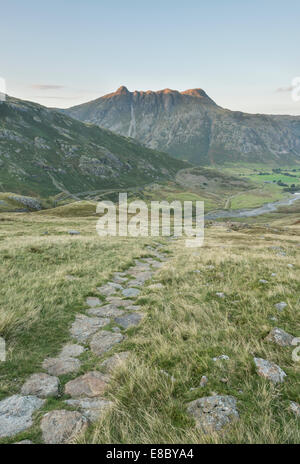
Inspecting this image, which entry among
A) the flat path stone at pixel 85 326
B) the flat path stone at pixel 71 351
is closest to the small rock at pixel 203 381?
the flat path stone at pixel 71 351

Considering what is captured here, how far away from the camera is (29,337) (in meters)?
6.25

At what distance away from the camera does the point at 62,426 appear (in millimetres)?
3490

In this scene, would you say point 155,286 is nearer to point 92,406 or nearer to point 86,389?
point 86,389

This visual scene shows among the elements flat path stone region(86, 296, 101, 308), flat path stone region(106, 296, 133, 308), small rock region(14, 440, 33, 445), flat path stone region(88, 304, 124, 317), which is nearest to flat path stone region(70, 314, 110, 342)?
flat path stone region(88, 304, 124, 317)

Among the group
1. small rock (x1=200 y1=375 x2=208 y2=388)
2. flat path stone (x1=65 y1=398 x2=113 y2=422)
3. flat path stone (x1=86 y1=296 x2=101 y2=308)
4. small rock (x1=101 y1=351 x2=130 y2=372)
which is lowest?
flat path stone (x1=86 y1=296 x2=101 y2=308)

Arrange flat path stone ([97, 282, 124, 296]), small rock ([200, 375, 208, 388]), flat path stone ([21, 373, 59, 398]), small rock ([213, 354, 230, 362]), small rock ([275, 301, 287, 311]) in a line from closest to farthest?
small rock ([200, 375, 208, 388]), flat path stone ([21, 373, 59, 398]), small rock ([213, 354, 230, 362]), small rock ([275, 301, 287, 311]), flat path stone ([97, 282, 124, 296])

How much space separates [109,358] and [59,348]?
1.47 meters

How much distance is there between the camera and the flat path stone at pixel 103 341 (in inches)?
235

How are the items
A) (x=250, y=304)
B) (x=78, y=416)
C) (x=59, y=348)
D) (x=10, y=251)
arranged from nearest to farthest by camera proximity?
(x=78, y=416) → (x=59, y=348) → (x=250, y=304) → (x=10, y=251)

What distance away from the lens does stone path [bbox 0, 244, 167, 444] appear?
355 centimetres

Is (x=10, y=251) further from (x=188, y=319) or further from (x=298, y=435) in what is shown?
(x=298, y=435)

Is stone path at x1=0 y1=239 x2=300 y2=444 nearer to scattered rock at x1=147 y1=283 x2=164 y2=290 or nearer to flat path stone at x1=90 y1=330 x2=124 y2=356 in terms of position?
flat path stone at x1=90 y1=330 x2=124 y2=356

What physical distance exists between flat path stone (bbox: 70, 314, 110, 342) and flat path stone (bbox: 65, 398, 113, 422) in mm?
2444

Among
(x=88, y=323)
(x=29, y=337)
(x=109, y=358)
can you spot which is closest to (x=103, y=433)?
(x=109, y=358)
